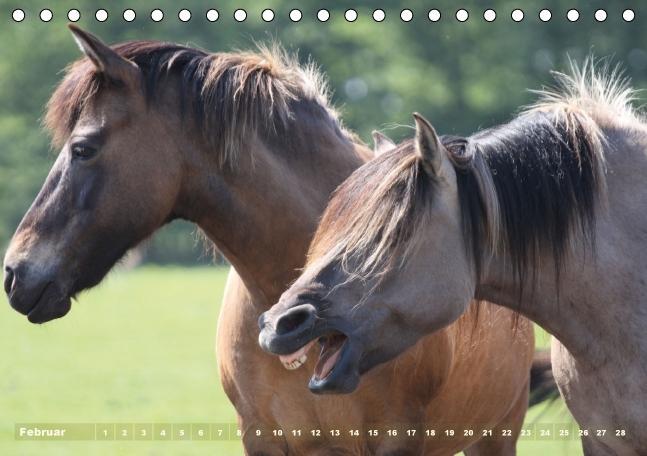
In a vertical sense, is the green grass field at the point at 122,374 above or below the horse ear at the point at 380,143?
below

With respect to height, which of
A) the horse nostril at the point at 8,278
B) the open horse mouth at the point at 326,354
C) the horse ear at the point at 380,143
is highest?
the horse ear at the point at 380,143

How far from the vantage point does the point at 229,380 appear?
4.98 m

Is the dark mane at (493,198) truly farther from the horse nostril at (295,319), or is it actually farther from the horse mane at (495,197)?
the horse nostril at (295,319)

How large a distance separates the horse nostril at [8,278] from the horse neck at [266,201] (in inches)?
27.9

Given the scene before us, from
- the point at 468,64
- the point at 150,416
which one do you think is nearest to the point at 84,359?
the point at 150,416

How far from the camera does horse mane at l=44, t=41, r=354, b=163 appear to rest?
14.7 feet

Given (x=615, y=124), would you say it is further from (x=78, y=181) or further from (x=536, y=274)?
(x=78, y=181)

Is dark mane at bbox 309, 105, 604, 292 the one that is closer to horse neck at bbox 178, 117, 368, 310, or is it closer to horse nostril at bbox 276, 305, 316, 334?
horse nostril at bbox 276, 305, 316, 334

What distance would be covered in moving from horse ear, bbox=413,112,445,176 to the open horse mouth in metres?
0.63

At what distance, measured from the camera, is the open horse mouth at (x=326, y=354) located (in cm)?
372

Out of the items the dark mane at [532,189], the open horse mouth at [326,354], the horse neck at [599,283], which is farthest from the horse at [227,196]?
the dark mane at [532,189]

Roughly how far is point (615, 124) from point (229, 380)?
200 centimetres

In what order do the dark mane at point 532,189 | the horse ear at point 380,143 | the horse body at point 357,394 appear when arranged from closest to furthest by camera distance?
the dark mane at point 532,189, the horse body at point 357,394, the horse ear at point 380,143

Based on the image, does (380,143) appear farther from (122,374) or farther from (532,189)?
(122,374)
